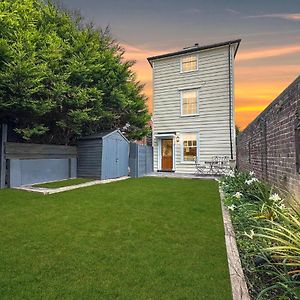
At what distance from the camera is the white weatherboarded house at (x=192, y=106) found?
53.1 feet

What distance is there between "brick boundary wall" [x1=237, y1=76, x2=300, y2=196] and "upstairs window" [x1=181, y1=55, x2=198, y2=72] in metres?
11.0

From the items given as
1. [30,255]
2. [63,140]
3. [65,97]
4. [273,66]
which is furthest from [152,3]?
[30,255]

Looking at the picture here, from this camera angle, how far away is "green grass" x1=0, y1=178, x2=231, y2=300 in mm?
2721

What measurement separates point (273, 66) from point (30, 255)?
905 centimetres

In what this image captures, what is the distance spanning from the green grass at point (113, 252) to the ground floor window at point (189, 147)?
1025 cm

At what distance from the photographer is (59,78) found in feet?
38.7

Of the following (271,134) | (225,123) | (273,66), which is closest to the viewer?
(271,134)

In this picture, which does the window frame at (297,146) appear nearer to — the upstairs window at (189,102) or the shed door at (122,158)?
the shed door at (122,158)

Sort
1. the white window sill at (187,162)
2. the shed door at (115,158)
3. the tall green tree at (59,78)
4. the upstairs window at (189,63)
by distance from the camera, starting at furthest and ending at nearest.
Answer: the upstairs window at (189,63)
the white window sill at (187,162)
the shed door at (115,158)
the tall green tree at (59,78)

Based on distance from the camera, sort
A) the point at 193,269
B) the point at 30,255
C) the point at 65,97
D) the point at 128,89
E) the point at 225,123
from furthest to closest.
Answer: the point at 128,89
the point at 225,123
the point at 65,97
the point at 30,255
the point at 193,269

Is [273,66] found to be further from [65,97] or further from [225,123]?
[65,97]

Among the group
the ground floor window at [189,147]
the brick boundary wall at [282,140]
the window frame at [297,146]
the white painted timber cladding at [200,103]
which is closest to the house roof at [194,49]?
the white painted timber cladding at [200,103]

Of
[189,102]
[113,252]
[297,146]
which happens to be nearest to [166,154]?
[189,102]

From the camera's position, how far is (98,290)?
2699mm
